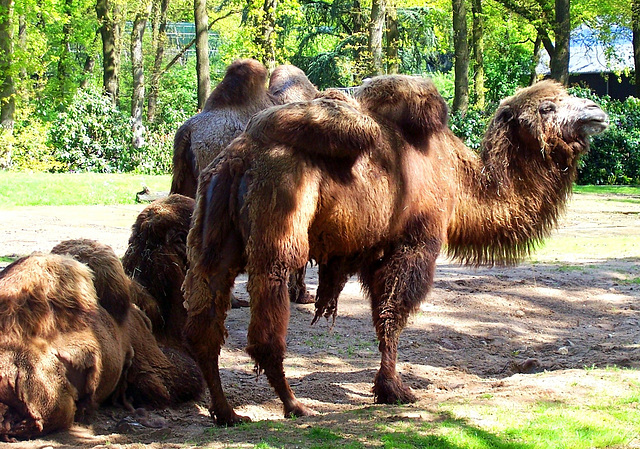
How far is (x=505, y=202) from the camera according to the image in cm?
668

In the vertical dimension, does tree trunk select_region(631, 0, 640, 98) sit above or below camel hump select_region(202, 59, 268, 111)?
above

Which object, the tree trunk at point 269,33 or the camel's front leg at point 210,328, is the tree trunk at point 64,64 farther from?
the camel's front leg at point 210,328

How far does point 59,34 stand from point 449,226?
3896 centimetres

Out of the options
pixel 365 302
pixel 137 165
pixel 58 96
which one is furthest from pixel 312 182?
pixel 58 96

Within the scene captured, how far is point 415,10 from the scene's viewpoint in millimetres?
34625

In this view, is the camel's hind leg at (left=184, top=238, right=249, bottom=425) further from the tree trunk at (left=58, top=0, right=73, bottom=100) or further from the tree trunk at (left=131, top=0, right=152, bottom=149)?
the tree trunk at (left=58, top=0, right=73, bottom=100)

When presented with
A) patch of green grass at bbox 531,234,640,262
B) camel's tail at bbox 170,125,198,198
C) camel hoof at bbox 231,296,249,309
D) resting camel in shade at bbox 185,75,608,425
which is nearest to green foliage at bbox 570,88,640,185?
patch of green grass at bbox 531,234,640,262

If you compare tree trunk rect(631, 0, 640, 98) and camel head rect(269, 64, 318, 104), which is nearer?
camel head rect(269, 64, 318, 104)

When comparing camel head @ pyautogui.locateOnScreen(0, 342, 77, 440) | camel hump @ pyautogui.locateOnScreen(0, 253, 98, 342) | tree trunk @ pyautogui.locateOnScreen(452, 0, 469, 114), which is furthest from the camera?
tree trunk @ pyautogui.locateOnScreen(452, 0, 469, 114)

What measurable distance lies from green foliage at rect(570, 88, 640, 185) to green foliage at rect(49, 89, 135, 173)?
1563cm

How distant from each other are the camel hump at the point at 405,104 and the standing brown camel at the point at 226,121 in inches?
99.5

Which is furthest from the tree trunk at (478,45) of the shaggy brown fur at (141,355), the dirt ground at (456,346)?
the shaggy brown fur at (141,355)

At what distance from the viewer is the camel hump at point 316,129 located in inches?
210

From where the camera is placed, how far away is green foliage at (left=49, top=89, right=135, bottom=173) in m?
26.6
